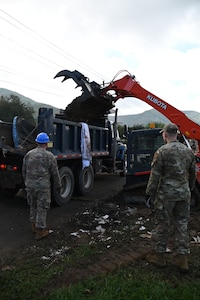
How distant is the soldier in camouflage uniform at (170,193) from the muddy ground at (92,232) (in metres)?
0.34

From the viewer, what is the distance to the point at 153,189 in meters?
4.18

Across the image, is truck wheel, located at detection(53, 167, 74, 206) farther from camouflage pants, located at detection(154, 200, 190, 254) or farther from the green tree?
the green tree

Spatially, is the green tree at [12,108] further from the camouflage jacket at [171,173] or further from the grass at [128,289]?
the grass at [128,289]

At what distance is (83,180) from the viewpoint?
9305 mm

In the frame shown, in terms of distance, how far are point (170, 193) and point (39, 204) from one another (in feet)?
7.68

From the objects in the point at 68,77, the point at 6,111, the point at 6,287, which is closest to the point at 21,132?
the point at 68,77

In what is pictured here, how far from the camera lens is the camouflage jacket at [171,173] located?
416cm

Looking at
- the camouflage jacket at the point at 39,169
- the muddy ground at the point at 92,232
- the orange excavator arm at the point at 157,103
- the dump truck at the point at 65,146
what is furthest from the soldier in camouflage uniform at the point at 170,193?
the dump truck at the point at 65,146

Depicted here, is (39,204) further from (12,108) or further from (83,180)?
(12,108)

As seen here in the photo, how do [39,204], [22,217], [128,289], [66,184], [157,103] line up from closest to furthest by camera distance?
1. [128,289]
2. [39,204]
3. [22,217]
4. [157,103]
5. [66,184]

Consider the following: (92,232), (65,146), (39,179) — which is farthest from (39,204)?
(65,146)

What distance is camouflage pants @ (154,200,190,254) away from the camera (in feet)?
13.6

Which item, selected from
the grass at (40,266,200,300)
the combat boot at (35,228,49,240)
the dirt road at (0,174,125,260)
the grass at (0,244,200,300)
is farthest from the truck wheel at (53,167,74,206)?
the grass at (40,266,200,300)

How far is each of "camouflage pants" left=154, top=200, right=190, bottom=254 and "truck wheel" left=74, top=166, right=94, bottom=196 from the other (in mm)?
4986
